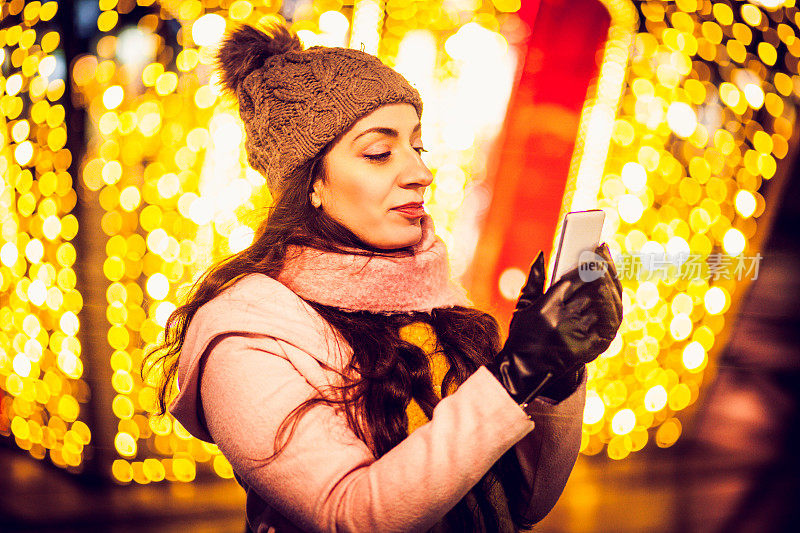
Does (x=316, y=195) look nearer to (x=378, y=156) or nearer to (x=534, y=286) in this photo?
(x=378, y=156)

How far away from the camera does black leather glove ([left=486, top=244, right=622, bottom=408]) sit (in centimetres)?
57

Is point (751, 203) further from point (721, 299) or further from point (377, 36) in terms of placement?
point (377, 36)

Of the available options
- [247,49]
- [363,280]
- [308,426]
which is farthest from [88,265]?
[308,426]

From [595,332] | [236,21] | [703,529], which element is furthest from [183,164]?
[703,529]

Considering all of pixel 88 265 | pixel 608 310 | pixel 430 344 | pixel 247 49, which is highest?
pixel 247 49

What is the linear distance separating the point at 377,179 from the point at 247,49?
34 centimetres

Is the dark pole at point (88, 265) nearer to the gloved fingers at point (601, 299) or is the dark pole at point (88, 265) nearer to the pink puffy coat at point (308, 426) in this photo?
the pink puffy coat at point (308, 426)

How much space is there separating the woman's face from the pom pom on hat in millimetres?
224

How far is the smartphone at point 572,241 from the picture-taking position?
62cm

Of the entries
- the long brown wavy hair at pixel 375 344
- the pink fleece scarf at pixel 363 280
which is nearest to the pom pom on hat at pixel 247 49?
the long brown wavy hair at pixel 375 344

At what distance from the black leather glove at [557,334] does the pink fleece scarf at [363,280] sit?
206 millimetres

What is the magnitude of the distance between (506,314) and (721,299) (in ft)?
Result: 2.37

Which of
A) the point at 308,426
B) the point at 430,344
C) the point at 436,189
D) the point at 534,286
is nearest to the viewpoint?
the point at 308,426

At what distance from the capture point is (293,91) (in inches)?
31.1
